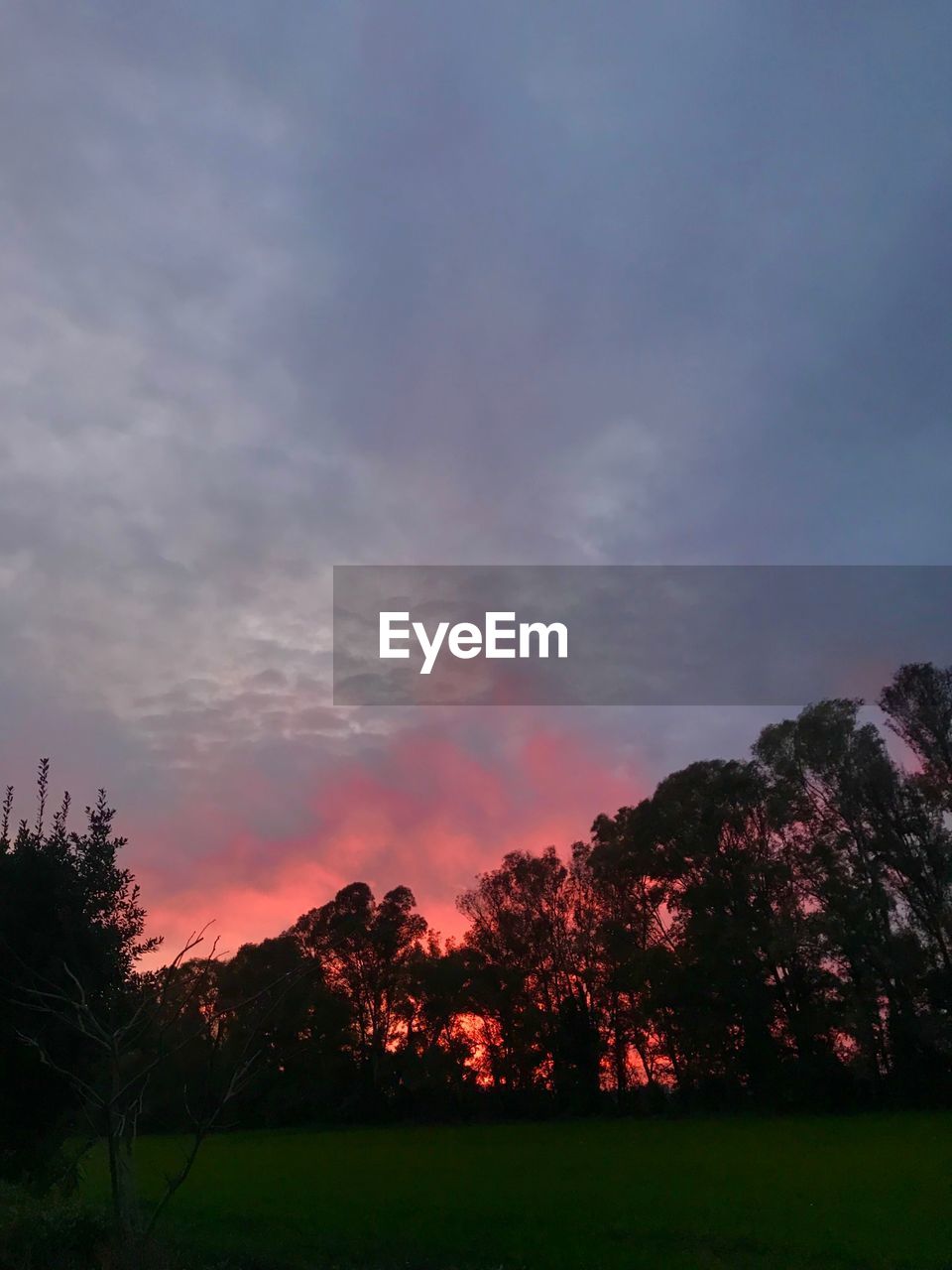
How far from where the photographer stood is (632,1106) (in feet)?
184

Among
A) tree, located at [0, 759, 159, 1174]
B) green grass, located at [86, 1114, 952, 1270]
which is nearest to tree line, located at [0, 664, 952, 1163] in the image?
green grass, located at [86, 1114, 952, 1270]

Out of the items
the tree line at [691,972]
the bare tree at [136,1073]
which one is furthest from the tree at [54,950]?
the tree line at [691,972]

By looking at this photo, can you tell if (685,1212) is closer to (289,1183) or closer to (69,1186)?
(69,1186)

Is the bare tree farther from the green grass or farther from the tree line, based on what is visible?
the tree line

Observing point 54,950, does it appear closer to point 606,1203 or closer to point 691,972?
point 606,1203

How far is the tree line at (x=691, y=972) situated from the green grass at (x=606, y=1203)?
988 cm

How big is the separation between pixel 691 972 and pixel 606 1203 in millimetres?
33457

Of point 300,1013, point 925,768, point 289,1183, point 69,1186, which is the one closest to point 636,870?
point 925,768

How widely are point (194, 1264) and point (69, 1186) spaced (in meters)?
2.49

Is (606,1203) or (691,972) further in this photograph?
(691,972)

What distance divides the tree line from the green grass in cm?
988

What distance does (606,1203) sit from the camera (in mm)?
21156

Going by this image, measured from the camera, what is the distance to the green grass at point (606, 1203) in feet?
51.3

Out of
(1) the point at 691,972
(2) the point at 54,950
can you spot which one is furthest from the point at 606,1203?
(1) the point at 691,972
